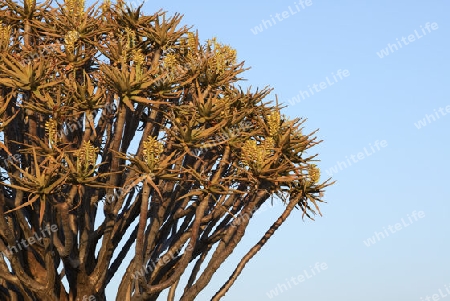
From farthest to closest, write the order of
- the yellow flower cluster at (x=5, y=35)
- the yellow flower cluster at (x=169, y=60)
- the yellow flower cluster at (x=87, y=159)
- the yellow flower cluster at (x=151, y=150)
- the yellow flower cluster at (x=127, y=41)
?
the yellow flower cluster at (x=127, y=41)
the yellow flower cluster at (x=5, y=35)
the yellow flower cluster at (x=169, y=60)
the yellow flower cluster at (x=151, y=150)
the yellow flower cluster at (x=87, y=159)

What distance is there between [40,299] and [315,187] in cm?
590

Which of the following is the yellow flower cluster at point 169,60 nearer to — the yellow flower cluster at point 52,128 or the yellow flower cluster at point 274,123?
the yellow flower cluster at point 274,123

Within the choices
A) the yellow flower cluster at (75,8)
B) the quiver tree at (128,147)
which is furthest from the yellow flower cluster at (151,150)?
the yellow flower cluster at (75,8)

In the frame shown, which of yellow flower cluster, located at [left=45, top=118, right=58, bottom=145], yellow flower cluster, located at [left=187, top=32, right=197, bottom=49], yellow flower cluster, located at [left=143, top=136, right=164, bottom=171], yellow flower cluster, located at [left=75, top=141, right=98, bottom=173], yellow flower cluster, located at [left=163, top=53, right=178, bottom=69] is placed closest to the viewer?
yellow flower cluster, located at [left=75, top=141, right=98, bottom=173]

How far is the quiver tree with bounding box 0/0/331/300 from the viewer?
48.7 feet

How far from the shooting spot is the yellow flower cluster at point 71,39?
53.3ft

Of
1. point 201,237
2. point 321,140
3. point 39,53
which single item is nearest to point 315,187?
point 321,140

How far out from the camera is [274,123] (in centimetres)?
1597

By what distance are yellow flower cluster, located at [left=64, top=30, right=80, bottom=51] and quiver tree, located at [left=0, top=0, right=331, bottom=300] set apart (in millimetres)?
41

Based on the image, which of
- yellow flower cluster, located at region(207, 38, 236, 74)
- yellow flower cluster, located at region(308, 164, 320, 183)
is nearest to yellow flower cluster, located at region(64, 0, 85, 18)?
yellow flower cluster, located at region(207, 38, 236, 74)

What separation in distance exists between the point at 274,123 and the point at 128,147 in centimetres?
304

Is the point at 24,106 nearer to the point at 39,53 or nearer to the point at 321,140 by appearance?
the point at 39,53

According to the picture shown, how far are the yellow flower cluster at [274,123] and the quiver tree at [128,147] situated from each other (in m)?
0.04

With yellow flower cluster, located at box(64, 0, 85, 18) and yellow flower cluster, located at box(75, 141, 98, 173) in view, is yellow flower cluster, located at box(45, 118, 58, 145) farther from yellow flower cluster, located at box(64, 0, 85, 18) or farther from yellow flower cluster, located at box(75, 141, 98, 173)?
yellow flower cluster, located at box(64, 0, 85, 18)
